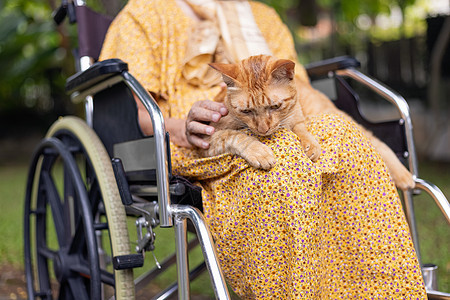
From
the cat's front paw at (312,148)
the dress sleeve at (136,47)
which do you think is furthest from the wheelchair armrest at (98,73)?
the cat's front paw at (312,148)

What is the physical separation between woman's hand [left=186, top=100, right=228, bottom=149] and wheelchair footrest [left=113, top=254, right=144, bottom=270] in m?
0.38

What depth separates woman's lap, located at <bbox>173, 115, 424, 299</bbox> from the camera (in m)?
1.24

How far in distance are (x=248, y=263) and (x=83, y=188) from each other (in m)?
0.68

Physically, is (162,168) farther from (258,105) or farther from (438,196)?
(438,196)

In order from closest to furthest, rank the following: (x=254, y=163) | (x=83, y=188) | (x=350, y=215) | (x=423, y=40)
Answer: (x=254, y=163)
(x=350, y=215)
(x=83, y=188)
(x=423, y=40)

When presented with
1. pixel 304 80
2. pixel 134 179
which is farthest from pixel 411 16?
pixel 134 179

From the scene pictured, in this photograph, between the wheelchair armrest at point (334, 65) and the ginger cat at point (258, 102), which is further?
the wheelchair armrest at point (334, 65)

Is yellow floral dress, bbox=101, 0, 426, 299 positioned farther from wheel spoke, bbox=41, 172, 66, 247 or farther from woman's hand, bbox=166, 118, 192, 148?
wheel spoke, bbox=41, 172, 66, 247

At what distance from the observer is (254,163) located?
1.25 m

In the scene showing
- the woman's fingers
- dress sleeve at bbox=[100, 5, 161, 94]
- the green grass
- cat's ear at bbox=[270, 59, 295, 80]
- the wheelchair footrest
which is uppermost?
dress sleeve at bbox=[100, 5, 161, 94]

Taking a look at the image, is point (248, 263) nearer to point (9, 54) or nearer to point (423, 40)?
point (423, 40)

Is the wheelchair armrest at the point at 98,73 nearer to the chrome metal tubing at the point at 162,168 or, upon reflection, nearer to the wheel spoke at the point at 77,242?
the chrome metal tubing at the point at 162,168

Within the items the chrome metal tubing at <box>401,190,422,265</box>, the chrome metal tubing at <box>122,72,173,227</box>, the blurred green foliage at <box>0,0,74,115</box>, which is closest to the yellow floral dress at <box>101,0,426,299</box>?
the chrome metal tubing at <box>122,72,173,227</box>

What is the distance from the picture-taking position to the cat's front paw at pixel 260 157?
1236 millimetres
